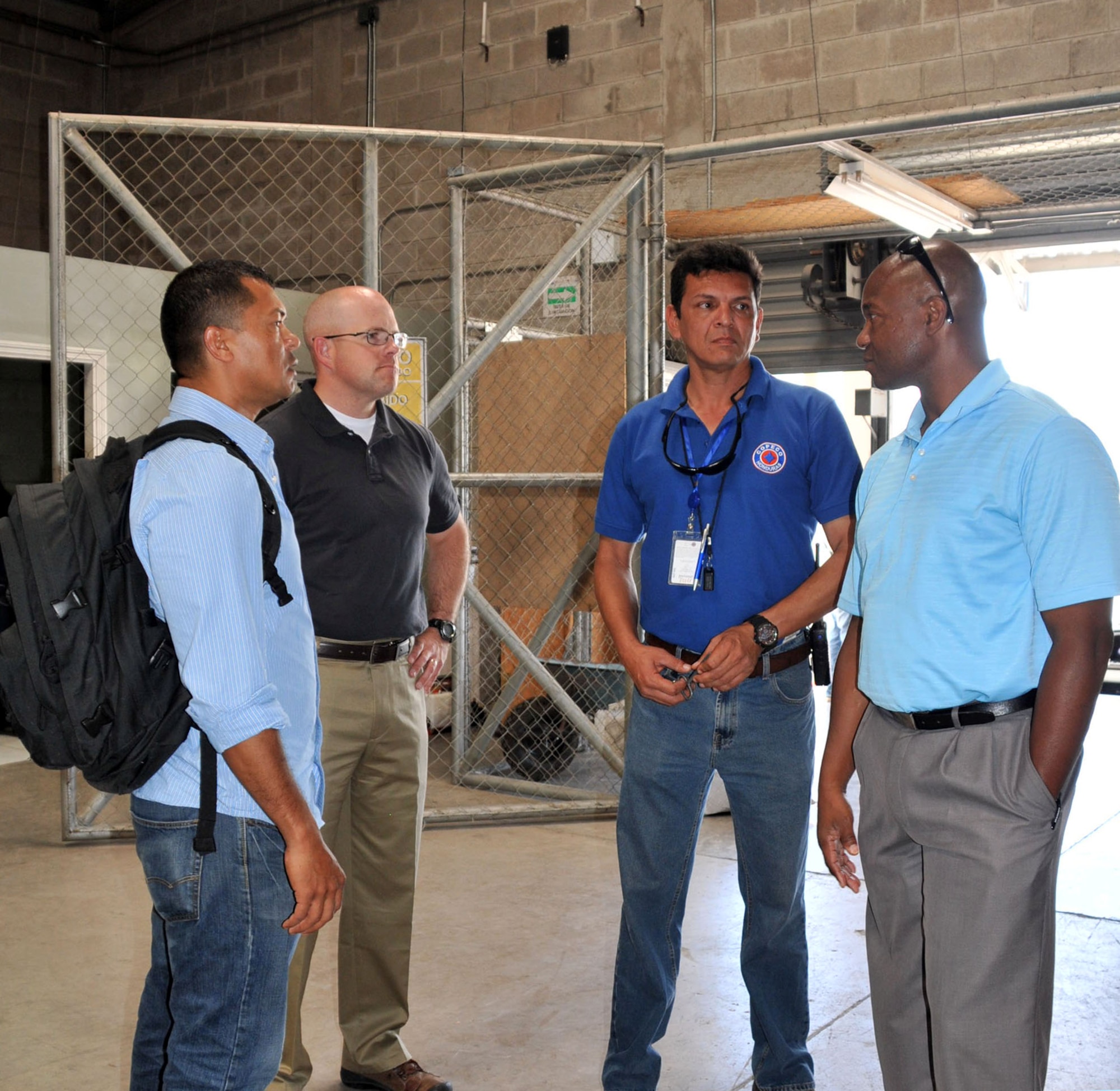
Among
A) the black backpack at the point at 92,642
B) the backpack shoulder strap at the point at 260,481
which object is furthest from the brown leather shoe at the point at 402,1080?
the backpack shoulder strap at the point at 260,481

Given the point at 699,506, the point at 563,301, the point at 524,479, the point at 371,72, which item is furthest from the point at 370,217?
the point at 371,72

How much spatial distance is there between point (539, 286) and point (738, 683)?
9.26 ft

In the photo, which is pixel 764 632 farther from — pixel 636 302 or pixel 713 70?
pixel 713 70

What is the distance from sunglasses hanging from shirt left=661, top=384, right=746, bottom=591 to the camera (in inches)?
96.6

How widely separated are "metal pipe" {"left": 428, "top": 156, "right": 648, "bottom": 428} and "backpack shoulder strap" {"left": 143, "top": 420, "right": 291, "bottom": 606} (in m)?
3.10

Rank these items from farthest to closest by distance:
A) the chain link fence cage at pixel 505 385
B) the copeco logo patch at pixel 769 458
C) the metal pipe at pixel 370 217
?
1. the chain link fence cage at pixel 505 385
2. the metal pipe at pixel 370 217
3. the copeco logo patch at pixel 769 458

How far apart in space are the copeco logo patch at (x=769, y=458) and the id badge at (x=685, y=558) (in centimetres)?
20

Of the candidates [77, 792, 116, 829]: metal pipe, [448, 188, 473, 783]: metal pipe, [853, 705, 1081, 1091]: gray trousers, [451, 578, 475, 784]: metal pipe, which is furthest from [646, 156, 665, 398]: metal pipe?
[853, 705, 1081, 1091]: gray trousers

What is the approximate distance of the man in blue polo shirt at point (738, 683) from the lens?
242 cm

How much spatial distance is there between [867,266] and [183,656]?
264 inches

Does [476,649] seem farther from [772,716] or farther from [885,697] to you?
[885,697]

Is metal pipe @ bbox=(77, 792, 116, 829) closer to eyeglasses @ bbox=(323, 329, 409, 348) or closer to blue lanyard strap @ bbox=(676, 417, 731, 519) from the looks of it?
eyeglasses @ bbox=(323, 329, 409, 348)

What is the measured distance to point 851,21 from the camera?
23.4 ft

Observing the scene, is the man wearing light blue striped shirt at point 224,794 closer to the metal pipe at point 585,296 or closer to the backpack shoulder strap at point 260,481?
the backpack shoulder strap at point 260,481
